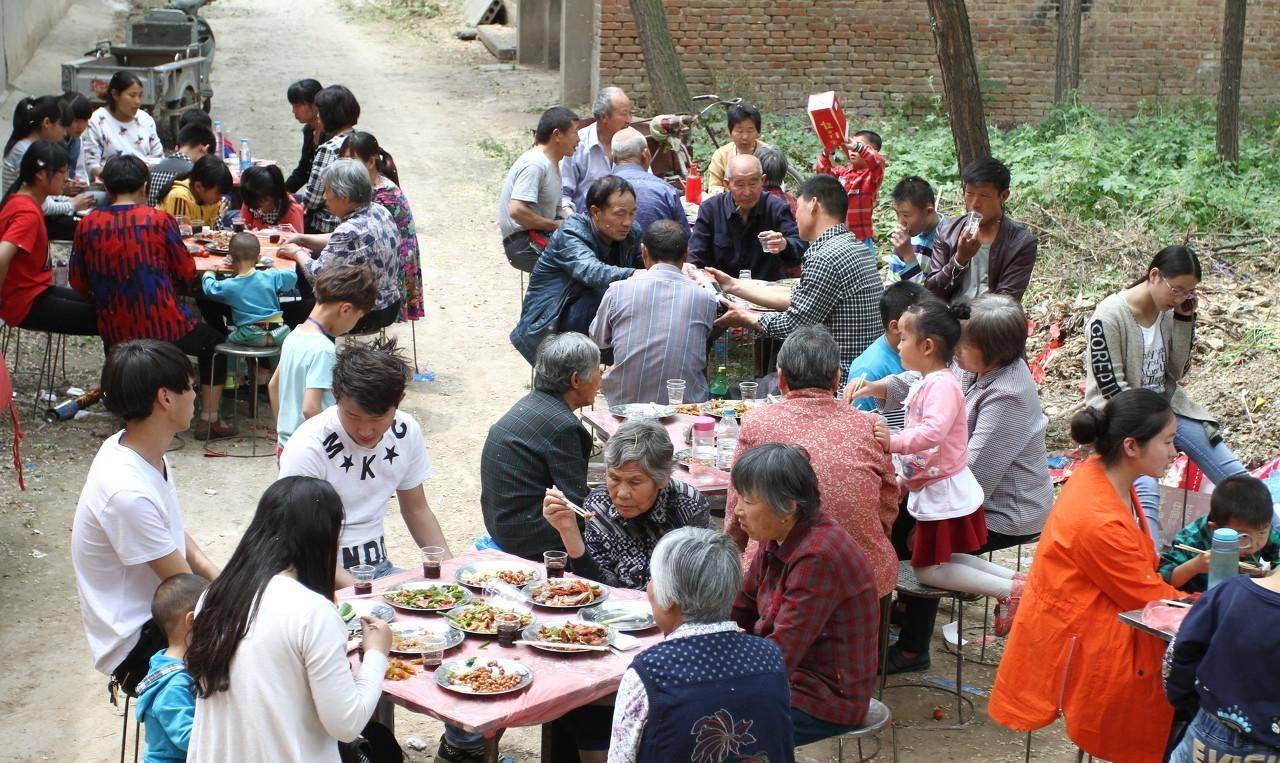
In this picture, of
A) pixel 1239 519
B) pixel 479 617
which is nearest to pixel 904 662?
pixel 1239 519

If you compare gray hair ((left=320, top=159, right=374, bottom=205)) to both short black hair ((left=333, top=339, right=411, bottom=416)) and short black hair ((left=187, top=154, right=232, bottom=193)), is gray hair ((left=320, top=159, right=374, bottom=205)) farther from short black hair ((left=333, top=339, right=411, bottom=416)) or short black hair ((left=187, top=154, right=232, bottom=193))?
short black hair ((left=333, top=339, right=411, bottom=416))

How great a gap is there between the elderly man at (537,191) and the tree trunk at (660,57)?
22.1 ft

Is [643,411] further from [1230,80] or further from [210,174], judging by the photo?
[1230,80]

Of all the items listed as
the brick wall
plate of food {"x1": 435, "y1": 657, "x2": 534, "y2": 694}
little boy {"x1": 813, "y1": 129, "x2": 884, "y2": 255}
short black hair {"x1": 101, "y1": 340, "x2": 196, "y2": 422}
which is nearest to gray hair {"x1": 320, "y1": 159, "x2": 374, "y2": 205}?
little boy {"x1": 813, "y1": 129, "x2": 884, "y2": 255}

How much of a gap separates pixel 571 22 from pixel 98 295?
38.5ft

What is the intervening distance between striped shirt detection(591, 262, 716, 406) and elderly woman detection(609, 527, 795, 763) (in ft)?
11.1

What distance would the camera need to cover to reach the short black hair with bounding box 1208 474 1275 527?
4.75 metres

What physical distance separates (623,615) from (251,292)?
4671 millimetres

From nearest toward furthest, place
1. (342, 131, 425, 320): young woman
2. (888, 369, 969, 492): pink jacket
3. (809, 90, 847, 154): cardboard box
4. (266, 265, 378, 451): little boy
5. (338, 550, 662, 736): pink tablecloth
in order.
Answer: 1. (338, 550, 662, 736): pink tablecloth
2. (888, 369, 969, 492): pink jacket
3. (266, 265, 378, 451): little boy
4. (342, 131, 425, 320): young woman
5. (809, 90, 847, 154): cardboard box

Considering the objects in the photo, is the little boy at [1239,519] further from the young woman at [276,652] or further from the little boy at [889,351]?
the young woman at [276,652]

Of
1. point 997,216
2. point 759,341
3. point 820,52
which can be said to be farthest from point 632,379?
point 820,52

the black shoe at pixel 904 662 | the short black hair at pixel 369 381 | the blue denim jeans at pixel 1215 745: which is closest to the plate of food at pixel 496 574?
the short black hair at pixel 369 381

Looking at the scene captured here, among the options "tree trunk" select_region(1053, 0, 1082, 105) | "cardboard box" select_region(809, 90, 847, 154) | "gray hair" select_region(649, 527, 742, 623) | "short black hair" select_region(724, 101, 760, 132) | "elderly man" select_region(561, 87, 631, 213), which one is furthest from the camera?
"tree trunk" select_region(1053, 0, 1082, 105)

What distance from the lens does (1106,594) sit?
14.5 ft
